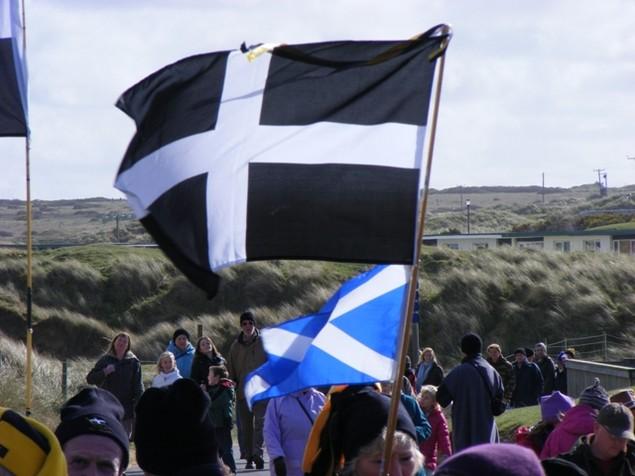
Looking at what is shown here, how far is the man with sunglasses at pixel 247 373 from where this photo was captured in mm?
16109

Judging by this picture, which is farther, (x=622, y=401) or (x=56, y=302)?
(x=56, y=302)

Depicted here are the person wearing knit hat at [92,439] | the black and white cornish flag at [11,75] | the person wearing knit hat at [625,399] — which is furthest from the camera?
the black and white cornish flag at [11,75]

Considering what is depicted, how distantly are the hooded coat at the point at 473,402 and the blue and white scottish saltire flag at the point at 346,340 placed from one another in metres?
4.98

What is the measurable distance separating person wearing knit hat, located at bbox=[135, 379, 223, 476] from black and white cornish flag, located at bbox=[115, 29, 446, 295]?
77 cm

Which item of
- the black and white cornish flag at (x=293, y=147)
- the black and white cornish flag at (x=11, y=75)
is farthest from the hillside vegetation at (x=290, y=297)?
the black and white cornish flag at (x=293, y=147)

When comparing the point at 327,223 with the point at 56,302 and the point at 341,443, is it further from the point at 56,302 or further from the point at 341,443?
the point at 56,302

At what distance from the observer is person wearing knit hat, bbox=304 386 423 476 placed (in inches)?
209

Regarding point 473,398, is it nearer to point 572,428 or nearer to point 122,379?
point 572,428

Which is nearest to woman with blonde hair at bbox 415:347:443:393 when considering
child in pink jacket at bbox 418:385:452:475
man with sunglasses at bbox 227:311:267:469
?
man with sunglasses at bbox 227:311:267:469

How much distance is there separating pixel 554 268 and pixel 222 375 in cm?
3392

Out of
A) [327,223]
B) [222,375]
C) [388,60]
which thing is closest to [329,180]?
[327,223]

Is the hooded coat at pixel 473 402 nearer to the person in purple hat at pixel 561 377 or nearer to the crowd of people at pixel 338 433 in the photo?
the crowd of people at pixel 338 433

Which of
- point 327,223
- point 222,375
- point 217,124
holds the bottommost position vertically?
point 222,375

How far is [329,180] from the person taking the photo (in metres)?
5.65
